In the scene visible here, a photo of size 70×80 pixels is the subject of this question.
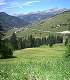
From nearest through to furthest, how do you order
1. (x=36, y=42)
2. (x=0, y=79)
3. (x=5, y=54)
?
(x=0, y=79) < (x=5, y=54) < (x=36, y=42)

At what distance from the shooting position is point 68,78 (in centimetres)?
3058

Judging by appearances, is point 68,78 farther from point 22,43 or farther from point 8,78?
point 22,43

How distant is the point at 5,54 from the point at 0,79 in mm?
70658

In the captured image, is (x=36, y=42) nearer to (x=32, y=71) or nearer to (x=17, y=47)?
(x=17, y=47)

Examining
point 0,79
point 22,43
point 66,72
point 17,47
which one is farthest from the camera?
point 22,43

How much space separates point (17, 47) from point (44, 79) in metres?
131

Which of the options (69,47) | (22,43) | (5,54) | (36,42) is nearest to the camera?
(69,47)

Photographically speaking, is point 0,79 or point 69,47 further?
point 69,47

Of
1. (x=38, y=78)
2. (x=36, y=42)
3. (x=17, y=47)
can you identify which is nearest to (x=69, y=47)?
(x=38, y=78)

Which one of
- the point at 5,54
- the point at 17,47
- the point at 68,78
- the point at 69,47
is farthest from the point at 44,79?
the point at 17,47

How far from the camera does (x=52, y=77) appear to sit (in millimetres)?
30844

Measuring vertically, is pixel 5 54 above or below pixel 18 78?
below

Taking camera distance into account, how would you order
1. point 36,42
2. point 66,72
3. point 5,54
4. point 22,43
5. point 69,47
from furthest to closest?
point 36,42 < point 22,43 < point 5,54 < point 69,47 < point 66,72

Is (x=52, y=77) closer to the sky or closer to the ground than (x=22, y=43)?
closer to the sky
